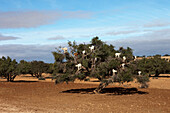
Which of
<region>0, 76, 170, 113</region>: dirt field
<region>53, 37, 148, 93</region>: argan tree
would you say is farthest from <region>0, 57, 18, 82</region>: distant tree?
<region>53, 37, 148, 93</region>: argan tree

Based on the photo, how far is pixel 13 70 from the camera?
54.8 meters

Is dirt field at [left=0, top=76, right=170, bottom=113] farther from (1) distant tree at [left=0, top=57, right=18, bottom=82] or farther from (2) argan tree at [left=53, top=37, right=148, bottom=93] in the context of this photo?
(1) distant tree at [left=0, top=57, right=18, bottom=82]

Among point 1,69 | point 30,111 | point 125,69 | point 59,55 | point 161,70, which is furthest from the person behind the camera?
point 161,70

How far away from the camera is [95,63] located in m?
25.2

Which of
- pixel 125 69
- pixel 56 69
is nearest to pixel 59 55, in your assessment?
pixel 56 69

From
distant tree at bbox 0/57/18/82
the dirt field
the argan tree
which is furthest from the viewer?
distant tree at bbox 0/57/18/82

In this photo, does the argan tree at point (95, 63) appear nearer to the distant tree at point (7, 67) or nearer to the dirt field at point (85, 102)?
the dirt field at point (85, 102)

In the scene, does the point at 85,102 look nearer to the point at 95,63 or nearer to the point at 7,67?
the point at 95,63

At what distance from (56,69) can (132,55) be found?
27.2 ft

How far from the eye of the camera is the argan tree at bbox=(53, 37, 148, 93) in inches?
920

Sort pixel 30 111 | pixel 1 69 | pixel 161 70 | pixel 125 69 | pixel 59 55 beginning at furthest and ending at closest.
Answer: pixel 161 70
pixel 1 69
pixel 59 55
pixel 125 69
pixel 30 111

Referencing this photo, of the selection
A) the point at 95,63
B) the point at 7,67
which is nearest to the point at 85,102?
the point at 95,63

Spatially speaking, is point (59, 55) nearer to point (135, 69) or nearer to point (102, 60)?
point (102, 60)

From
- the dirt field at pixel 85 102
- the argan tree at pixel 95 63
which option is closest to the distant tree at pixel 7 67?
the dirt field at pixel 85 102
